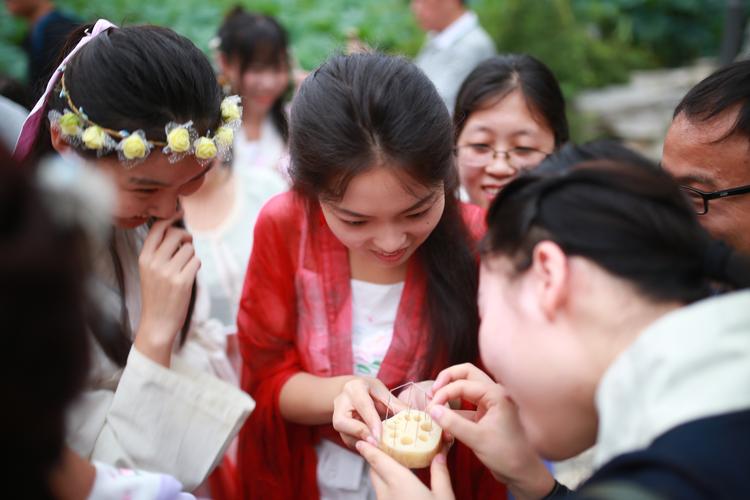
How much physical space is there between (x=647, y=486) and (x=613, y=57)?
399 inches

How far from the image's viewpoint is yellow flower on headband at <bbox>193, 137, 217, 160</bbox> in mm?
1979

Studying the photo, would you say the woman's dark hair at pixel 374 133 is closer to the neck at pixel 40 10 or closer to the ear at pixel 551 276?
the ear at pixel 551 276

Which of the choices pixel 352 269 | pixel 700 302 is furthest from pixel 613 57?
pixel 700 302

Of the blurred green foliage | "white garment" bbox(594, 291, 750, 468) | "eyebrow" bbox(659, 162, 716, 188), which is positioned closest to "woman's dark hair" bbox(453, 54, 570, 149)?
"eyebrow" bbox(659, 162, 716, 188)

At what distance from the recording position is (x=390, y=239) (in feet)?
6.37

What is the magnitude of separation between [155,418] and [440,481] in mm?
852

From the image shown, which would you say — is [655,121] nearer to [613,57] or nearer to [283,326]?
[613,57]

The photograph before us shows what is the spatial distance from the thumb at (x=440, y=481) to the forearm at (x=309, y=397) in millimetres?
424

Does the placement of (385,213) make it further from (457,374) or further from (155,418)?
(155,418)

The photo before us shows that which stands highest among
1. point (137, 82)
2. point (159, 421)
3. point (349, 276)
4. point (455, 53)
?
point (137, 82)

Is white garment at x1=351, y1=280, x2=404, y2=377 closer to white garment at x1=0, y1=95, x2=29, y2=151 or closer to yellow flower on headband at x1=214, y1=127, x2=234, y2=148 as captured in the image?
yellow flower on headband at x1=214, y1=127, x2=234, y2=148

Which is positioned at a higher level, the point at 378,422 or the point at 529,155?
the point at 529,155

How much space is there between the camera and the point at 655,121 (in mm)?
8453

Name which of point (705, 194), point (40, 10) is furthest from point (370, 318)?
point (40, 10)
